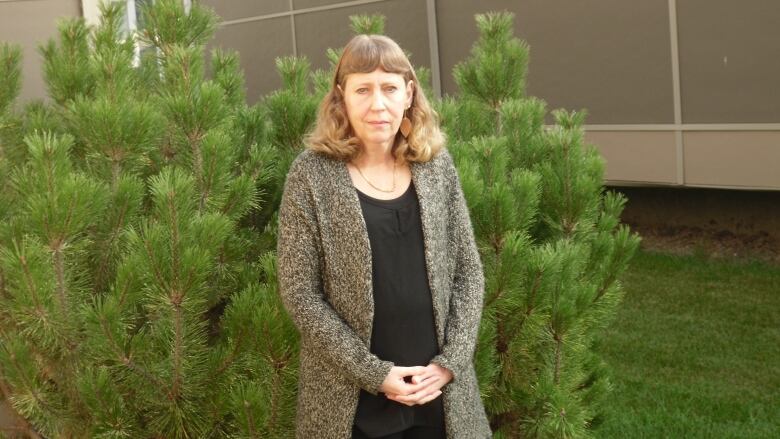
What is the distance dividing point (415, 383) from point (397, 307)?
166mm

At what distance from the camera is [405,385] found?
2150 mm

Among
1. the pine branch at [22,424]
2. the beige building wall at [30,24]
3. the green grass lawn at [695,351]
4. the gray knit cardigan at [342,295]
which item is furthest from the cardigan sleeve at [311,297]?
the beige building wall at [30,24]

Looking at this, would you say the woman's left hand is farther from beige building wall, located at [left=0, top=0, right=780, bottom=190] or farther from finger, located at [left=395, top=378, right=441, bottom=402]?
beige building wall, located at [left=0, top=0, right=780, bottom=190]

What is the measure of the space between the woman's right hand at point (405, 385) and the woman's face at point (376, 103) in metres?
0.49

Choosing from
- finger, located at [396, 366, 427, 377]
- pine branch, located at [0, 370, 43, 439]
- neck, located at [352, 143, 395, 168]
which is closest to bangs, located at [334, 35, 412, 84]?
neck, located at [352, 143, 395, 168]

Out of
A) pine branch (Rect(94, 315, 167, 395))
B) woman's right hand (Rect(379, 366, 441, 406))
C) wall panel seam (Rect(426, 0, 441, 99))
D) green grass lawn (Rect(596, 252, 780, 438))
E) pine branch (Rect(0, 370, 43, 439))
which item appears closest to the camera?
woman's right hand (Rect(379, 366, 441, 406))

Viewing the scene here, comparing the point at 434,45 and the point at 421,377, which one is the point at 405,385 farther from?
the point at 434,45

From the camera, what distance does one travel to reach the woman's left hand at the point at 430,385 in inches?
85.0

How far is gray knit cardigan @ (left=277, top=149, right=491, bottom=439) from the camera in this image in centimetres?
219

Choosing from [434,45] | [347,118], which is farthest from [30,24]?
[434,45]

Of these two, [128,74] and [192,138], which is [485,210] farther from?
[128,74]

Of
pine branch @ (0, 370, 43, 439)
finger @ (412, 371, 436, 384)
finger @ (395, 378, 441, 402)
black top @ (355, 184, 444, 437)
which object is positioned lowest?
pine branch @ (0, 370, 43, 439)

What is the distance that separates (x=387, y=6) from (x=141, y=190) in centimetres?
855

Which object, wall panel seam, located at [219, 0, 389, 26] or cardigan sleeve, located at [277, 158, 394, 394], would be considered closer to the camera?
cardigan sleeve, located at [277, 158, 394, 394]
